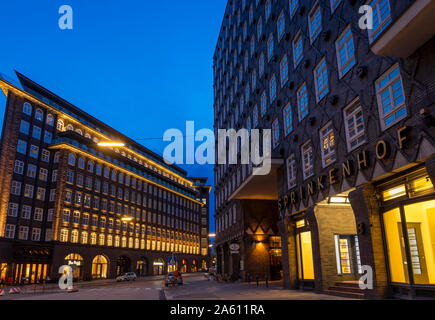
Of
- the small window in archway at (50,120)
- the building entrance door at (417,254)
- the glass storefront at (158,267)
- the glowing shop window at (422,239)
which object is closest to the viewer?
the glowing shop window at (422,239)

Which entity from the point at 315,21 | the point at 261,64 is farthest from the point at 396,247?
the point at 261,64

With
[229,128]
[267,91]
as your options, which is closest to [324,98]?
[267,91]

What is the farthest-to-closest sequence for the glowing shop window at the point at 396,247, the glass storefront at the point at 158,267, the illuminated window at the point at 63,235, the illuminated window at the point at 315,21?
the glass storefront at the point at 158,267 < the illuminated window at the point at 63,235 < the illuminated window at the point at 315,21 < the glowing shop window at the point at 396,247

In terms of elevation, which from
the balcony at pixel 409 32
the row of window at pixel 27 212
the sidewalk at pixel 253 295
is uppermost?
the row of window at pixel 27 212

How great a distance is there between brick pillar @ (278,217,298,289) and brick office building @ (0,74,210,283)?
82.1 feet

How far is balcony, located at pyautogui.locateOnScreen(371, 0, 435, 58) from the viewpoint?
10188 millimetres

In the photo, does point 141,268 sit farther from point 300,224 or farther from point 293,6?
point 293,6

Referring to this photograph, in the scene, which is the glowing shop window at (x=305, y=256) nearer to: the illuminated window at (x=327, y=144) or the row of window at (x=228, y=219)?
the illuminated window at (x=327, y=144)

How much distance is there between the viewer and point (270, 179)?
89.2 ft

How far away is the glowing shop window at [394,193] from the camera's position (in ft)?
41.6

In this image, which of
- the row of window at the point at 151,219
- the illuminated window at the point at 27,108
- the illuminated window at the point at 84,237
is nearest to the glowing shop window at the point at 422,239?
the row of window at the point at 151,219

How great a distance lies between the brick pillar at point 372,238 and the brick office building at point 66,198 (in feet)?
107

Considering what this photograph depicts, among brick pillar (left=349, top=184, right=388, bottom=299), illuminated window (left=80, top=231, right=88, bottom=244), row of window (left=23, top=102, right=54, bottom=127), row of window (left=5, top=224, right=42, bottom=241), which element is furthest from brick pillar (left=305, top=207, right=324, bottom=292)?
row of window (left=23, top=102, right=54, bottom=127)

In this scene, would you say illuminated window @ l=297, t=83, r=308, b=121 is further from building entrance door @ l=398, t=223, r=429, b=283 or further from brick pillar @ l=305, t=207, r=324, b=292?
building entrance door @ l=398, t=223, r=429, b=283
